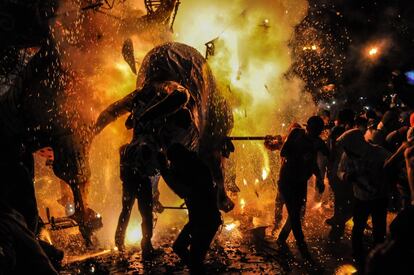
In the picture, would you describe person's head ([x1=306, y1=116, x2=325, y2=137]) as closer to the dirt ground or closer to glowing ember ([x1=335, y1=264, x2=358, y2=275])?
the dirt ground

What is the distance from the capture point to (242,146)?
49.5 feet

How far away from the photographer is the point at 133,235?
8062mm

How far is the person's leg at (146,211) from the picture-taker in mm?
6211

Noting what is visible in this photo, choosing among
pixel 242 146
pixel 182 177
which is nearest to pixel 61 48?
pixel 182 177

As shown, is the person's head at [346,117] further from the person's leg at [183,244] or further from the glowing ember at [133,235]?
the glowing ember at [133,235]

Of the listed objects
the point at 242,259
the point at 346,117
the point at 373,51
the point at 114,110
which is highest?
the point at 373,51

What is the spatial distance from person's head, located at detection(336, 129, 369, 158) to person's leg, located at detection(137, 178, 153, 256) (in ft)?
11.1

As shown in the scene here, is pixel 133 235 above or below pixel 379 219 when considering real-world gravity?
below

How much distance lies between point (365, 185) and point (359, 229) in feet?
2.19

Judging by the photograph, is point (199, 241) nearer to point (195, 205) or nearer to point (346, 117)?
point (195, 205)

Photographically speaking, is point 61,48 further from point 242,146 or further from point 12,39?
point 242,146

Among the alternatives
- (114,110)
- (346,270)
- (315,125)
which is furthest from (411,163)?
(114,110)

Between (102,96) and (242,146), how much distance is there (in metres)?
7.58

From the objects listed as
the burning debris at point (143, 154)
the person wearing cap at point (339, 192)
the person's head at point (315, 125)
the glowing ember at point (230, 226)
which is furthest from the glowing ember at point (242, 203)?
the person's head at point (315, 125)
